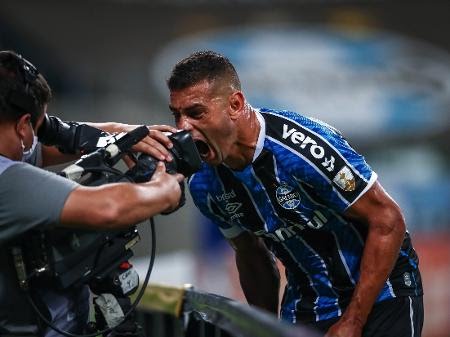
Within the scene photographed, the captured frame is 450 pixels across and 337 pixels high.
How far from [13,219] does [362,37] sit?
13.6 metres

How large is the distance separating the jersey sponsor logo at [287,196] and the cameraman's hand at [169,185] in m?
0.69

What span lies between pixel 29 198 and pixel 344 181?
→ 1.28 m

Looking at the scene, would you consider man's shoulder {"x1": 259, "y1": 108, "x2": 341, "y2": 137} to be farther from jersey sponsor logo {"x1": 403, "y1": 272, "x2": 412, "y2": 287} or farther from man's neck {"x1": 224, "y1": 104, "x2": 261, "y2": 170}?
jersey sponsor logo {"x1": 403, "y1": 272, "x2": 412, "y2": 287}

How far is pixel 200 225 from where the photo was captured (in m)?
11.6

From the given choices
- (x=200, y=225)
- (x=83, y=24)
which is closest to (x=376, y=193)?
(x=200, y=225)

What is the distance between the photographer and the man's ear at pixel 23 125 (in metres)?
3.27

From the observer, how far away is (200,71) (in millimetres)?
3865

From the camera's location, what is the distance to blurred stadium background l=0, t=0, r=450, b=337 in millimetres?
14234

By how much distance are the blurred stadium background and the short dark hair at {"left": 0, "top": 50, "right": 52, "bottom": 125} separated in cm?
989

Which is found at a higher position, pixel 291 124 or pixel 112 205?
pixel 291 124

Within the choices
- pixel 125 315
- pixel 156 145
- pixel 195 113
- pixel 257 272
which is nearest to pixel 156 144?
pixel 156 145

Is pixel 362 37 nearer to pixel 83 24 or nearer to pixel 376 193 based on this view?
pixel 83 24

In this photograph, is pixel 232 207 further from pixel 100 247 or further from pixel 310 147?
pixel 100 247

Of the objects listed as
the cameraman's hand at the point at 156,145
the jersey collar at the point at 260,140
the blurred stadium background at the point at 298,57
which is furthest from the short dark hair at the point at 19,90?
the blurred stadium background at the point at 298,57
